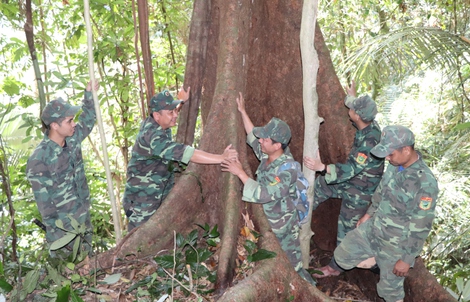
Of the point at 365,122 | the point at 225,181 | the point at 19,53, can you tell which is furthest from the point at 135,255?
the point at 19,53

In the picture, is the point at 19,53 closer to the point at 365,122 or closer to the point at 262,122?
the point at 262,122

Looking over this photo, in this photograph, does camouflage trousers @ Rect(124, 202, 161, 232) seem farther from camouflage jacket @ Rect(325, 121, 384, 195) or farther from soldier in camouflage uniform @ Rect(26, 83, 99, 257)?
camouflage jacket @ Rect(325, 121, 384, 195)

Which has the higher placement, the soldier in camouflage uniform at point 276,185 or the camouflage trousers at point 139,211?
the soldier in camouflage uniform at point 276,185

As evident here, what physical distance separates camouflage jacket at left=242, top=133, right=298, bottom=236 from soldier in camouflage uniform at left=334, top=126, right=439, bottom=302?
69 centimetres

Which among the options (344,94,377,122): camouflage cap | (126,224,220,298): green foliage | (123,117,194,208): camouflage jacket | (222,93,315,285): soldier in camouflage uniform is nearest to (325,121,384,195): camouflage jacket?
(344,94,377,122): camouflage cap

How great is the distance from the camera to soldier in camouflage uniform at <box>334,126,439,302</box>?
357 centimetres

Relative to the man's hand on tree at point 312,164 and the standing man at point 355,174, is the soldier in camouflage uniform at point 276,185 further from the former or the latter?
the standing man at point 355,174

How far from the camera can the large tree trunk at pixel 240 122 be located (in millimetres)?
3459

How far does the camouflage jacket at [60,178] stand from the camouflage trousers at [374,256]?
2.64 m

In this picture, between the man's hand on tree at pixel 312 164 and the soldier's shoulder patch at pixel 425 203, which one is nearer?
the soldier's shoulder patch at pixel 425 203

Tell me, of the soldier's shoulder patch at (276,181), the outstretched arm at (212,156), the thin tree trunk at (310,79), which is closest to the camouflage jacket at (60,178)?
the outstretched arm at (212,156)

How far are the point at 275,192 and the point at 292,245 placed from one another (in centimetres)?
74

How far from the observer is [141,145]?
4453 millimetres

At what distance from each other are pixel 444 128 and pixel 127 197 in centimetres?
616
